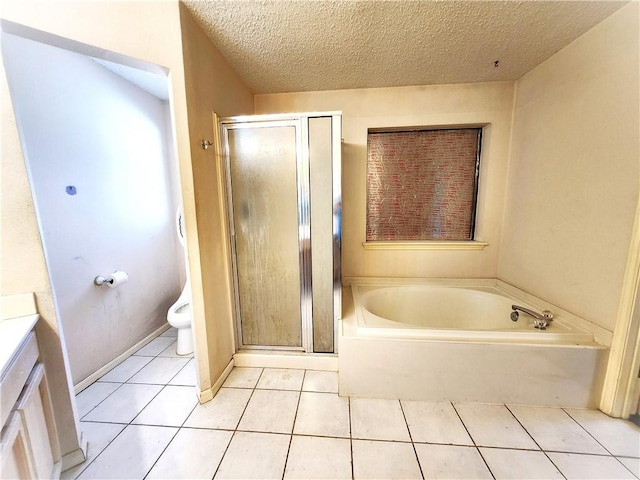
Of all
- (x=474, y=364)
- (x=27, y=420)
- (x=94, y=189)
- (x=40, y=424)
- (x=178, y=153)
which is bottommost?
(x=474, y=364)

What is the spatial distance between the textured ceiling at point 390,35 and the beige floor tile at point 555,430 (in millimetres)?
2306

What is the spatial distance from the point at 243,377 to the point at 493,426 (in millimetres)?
1590

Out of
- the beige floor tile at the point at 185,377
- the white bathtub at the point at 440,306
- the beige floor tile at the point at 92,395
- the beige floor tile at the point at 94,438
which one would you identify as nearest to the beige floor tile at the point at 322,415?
the white bathtub at the point at 440,306

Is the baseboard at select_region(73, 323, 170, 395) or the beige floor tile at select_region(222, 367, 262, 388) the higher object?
the baseboard at select_region(73, 323, 170, 395)

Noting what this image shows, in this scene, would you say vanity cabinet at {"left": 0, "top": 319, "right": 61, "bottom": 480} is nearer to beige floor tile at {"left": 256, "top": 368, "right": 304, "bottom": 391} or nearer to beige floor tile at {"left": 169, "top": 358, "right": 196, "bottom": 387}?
Answer: beige floor tile at {"left": 169, "top": 358, "right": 196, "bottom": 387}

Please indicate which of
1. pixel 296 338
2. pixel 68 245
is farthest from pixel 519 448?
pixel 68 245

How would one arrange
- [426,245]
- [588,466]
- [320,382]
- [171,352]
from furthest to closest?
[426,245] < [171,352] < [320,382] < [588,466]

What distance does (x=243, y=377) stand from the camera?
65.7 inches

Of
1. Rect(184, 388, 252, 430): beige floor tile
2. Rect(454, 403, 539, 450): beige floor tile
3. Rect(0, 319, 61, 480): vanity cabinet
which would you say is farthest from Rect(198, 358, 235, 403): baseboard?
Rect(454, 403, 539, 450): beige floor tile

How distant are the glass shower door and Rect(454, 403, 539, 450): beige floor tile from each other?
1.15 meters

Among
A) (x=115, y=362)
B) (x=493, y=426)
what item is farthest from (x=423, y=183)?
(x=115, y=362)

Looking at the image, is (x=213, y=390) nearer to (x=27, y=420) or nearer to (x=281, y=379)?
(x=281, y=379)

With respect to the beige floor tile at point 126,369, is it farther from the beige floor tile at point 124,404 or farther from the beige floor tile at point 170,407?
the beige floor tile at point 170,407

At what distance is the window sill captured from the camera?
221 cm
